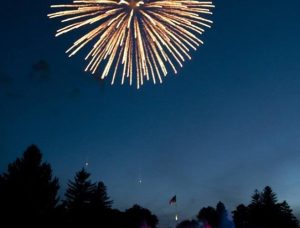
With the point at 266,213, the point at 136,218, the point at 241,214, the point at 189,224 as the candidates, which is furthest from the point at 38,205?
the point at 241,214

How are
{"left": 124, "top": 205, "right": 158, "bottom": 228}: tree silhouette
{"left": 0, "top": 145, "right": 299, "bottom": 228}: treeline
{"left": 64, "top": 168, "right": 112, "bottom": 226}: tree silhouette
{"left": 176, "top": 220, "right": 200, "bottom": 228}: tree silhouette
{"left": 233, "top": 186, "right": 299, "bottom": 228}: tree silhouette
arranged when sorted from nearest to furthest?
{"left": 176, "top": 220, "right": 200, "bottom": 228}: tree silhouette
{"left": 0, "top": 145, "right": 299, "bottom": 228}: treeline
{"left": 64, "top": 168, "right": 112, "bottom": 226}: tree silhouette
{"left": 124, "top": 205, "right": 158, "bottom": 228}: tree silhouette
{"left": 233, "top": 186, "right": 299, "bottom": 228}: tree silhouette

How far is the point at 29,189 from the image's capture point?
38750 millimetres

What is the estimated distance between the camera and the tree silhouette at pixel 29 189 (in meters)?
35.7

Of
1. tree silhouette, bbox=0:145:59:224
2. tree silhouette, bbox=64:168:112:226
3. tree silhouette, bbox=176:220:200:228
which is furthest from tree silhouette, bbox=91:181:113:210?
tree silhouette, bbox=176:220:200:228

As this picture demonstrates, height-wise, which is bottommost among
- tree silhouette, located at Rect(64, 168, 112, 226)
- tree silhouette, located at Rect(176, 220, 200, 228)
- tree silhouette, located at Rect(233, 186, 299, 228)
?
tree silhouette, located at Rect(176, 220, 200, 228)

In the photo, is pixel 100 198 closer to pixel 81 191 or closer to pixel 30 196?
pixel 81 191

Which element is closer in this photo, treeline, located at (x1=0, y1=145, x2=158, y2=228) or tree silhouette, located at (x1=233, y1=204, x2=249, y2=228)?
treeline, located at (x1=0, y1=145, x2=158, y2=228)

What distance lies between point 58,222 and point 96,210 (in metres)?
20.4

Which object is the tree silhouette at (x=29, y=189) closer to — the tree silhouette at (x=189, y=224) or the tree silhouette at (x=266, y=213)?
the tree silhouette at (x=189, y=224)

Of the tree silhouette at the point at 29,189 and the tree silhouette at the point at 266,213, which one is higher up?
the tree silhouette at the point at 266,213

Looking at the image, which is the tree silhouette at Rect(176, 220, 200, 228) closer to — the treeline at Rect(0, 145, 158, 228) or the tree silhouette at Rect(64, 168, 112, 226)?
the treeline at Rect(0, 145, 158, 228)

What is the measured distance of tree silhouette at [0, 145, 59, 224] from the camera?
35719 mm

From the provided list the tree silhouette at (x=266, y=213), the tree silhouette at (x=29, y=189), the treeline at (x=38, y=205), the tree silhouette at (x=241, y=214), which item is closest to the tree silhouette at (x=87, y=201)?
the treeline at (x=38, y=205)

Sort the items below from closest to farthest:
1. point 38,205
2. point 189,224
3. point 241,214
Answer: point 189,224 < point 38,205 < point 241,214
